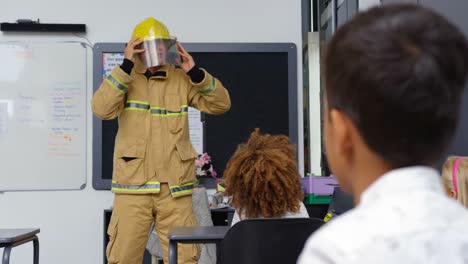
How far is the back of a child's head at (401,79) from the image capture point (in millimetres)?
572

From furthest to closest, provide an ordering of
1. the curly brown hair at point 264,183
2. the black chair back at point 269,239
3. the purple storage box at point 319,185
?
the purple storage box at point 319,185 < the curly brown hair at point 264,183 < the black chair back at point 269,239

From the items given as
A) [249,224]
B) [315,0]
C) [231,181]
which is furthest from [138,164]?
[315,0]

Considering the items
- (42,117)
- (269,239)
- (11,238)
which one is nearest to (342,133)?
(269,239)

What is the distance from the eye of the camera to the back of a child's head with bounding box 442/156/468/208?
1700 millimetres

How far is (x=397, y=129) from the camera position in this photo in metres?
0.59

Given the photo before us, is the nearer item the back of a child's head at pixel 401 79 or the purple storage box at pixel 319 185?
the back of a child's head at pixel 401 79

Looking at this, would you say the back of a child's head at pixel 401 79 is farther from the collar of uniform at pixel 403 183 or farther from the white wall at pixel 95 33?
the white wall at pixel 95 33

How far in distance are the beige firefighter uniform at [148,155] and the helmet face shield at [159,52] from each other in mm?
97

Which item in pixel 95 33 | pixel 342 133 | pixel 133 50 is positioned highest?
pixel 95 33

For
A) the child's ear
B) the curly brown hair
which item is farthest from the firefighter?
the child's ear

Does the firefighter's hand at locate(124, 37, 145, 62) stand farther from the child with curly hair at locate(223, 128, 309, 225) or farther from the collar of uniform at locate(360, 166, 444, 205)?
the collar of uniform at locate(360, 166, 444, 205)

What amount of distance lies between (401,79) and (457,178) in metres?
1.26

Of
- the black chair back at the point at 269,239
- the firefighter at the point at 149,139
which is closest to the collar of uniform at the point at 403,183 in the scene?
the black chair back at the point at 269,239

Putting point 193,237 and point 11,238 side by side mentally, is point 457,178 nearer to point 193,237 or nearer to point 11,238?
point 193,237
